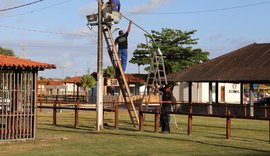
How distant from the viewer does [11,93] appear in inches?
588

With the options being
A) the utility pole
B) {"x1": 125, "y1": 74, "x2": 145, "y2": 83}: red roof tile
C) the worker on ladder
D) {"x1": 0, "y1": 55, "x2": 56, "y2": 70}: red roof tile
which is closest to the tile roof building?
{"x1": 0, "y1": 55, "x2": 56, "y2": 70}: red roof tile

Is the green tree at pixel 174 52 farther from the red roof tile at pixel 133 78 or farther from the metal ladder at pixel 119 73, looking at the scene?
the metal ladder at pixel 119 73

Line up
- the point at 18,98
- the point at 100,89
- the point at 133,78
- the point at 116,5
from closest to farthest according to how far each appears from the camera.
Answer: the point at 18,98, the point at 100,89, the point at 116,5, the point at 133,78

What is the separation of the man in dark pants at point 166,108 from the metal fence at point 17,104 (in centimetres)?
477

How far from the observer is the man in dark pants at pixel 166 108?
17.9 metres

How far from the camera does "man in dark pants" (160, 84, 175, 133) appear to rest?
17859mm

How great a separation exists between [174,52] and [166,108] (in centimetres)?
4122

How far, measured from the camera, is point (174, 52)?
5928cm

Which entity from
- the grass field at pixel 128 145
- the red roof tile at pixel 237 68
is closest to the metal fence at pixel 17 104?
the grass field at pixel 128 145

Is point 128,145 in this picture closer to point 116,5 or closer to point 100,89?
point 100,89

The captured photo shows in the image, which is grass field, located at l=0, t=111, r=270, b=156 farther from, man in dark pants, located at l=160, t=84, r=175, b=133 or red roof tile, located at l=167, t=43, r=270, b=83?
red roof tile, located at l=167, t=43, r=270, b=83

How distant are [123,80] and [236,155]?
9.28 meters

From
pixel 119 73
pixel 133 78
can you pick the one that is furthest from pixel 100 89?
pixel 133 78

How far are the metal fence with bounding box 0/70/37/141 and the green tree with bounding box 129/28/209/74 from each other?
1692 inches
